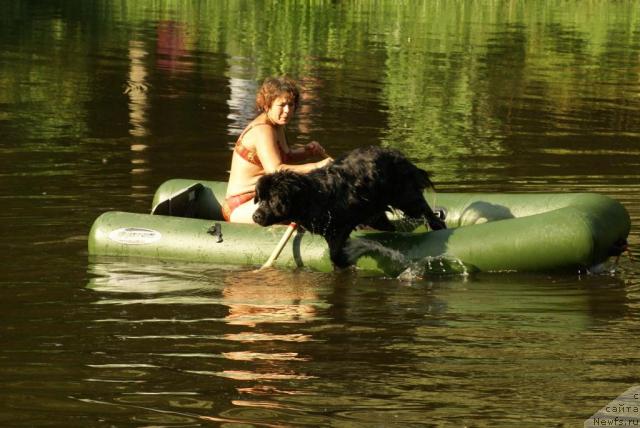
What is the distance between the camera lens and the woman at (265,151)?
8.89 meters

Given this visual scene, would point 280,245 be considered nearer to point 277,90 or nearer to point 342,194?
point 342,194

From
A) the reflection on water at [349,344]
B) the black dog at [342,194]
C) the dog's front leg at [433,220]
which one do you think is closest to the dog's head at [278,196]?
the black dog at [342,194]

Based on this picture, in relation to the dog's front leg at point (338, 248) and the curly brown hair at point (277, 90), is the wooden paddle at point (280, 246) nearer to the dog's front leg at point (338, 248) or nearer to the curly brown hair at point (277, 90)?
the dog's front leg at point (338, 248)

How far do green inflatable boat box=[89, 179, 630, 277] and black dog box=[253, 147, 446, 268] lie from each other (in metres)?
0.18

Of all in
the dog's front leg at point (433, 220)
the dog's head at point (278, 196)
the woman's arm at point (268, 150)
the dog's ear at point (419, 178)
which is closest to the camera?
the dog's head at point (278, 196)

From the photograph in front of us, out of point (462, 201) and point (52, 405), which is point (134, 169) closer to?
point (462, 201)

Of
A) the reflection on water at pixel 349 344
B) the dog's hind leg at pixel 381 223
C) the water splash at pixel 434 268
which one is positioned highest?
the dog's hind leg at pixel 381 223

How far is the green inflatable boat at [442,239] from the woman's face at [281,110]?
711 mm

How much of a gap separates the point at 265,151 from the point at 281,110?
287 mm

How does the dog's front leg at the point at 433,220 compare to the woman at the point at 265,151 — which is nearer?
the woman at the point at 265,151

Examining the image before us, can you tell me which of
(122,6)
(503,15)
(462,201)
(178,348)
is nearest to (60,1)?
(122,6)

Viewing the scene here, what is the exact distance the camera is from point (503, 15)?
111 ft

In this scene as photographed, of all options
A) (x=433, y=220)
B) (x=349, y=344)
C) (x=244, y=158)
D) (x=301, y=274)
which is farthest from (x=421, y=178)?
(x=349, y=344)

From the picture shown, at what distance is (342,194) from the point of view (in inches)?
336
